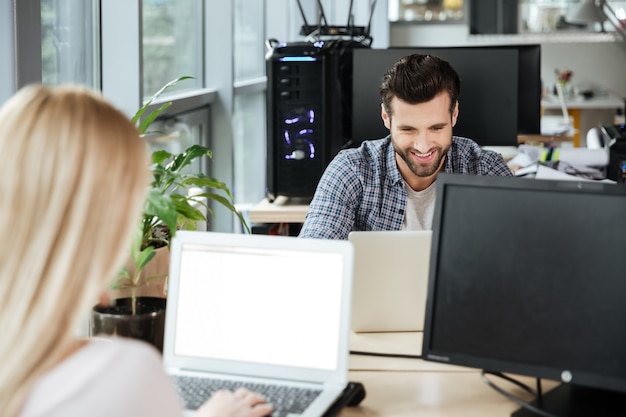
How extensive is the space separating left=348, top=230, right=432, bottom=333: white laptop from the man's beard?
698 mm

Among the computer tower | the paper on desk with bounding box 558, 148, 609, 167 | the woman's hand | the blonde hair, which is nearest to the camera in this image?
the blonde hair

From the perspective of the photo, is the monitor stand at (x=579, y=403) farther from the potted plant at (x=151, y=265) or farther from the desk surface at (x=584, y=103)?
the desk surface at (x=584, y=103)

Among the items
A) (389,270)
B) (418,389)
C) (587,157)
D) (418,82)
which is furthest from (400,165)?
(587,157)

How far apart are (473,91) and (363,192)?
1.02m

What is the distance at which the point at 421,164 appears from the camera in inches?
99.9

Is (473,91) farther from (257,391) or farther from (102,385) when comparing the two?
(102,385)

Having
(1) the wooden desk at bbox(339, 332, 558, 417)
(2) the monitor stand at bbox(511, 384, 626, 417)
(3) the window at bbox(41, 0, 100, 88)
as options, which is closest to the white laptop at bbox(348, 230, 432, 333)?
(1) the wooden desk at bbox(339, 332, 558, 417)

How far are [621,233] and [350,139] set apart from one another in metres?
2.42

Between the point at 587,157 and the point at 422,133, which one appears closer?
the point at 422,133

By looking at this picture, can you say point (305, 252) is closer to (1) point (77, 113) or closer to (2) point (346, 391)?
(2) point (346, 391)

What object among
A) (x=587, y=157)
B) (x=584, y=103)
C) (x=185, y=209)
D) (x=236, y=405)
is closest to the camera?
(x=236, y=405)

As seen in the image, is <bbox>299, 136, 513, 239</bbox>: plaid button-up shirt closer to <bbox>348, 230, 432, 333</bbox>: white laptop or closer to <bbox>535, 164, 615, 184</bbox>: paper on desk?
<bbox>348, 230, 432, 333</bbox>: white laptop

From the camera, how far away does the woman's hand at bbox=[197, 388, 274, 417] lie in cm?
141

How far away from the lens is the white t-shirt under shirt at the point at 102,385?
3.30 ft
